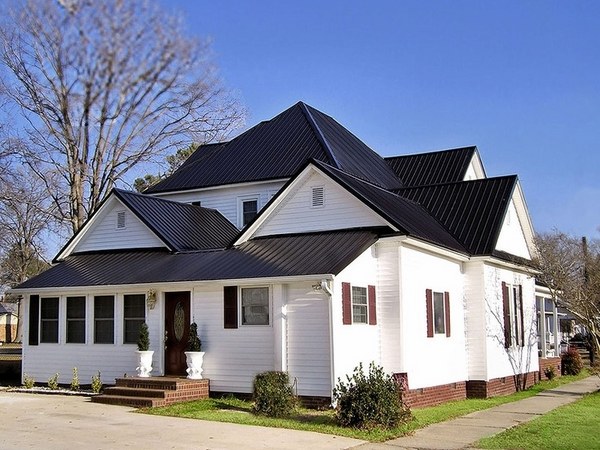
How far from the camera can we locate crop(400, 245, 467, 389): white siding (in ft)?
58.1

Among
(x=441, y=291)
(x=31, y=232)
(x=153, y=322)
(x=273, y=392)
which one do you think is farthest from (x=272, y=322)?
(x=31, y=232)

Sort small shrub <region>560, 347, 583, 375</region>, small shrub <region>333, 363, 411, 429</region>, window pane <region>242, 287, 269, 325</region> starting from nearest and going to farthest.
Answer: small shrub <region>333, 363, 411, 429</region>
window pane <region>242, 287, 269, 325</region>
small shrub <region>560, 347, 583, 375</region>

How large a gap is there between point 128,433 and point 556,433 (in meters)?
7.80

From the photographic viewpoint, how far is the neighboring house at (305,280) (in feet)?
54.4

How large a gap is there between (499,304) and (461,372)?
8.90ft

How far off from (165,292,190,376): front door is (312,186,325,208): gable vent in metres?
3.93

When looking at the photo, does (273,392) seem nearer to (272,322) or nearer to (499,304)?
(272,322)

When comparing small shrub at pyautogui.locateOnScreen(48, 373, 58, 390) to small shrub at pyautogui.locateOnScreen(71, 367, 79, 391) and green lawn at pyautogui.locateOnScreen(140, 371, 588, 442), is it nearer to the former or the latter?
small shrub at pyautogui.locateOnScreen(71, 367, 79, 391)

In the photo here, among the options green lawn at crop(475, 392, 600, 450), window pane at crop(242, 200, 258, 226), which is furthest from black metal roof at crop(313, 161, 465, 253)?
green lawn at crop(475, 392, 600, 450)

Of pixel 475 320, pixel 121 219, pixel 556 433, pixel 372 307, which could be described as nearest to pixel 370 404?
pixel 556 433

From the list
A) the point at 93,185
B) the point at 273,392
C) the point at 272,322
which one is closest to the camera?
the point at 273,392

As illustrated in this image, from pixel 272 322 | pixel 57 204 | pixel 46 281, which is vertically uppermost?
pixel 57 204

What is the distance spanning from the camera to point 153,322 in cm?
1862

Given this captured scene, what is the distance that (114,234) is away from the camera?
2167cm
